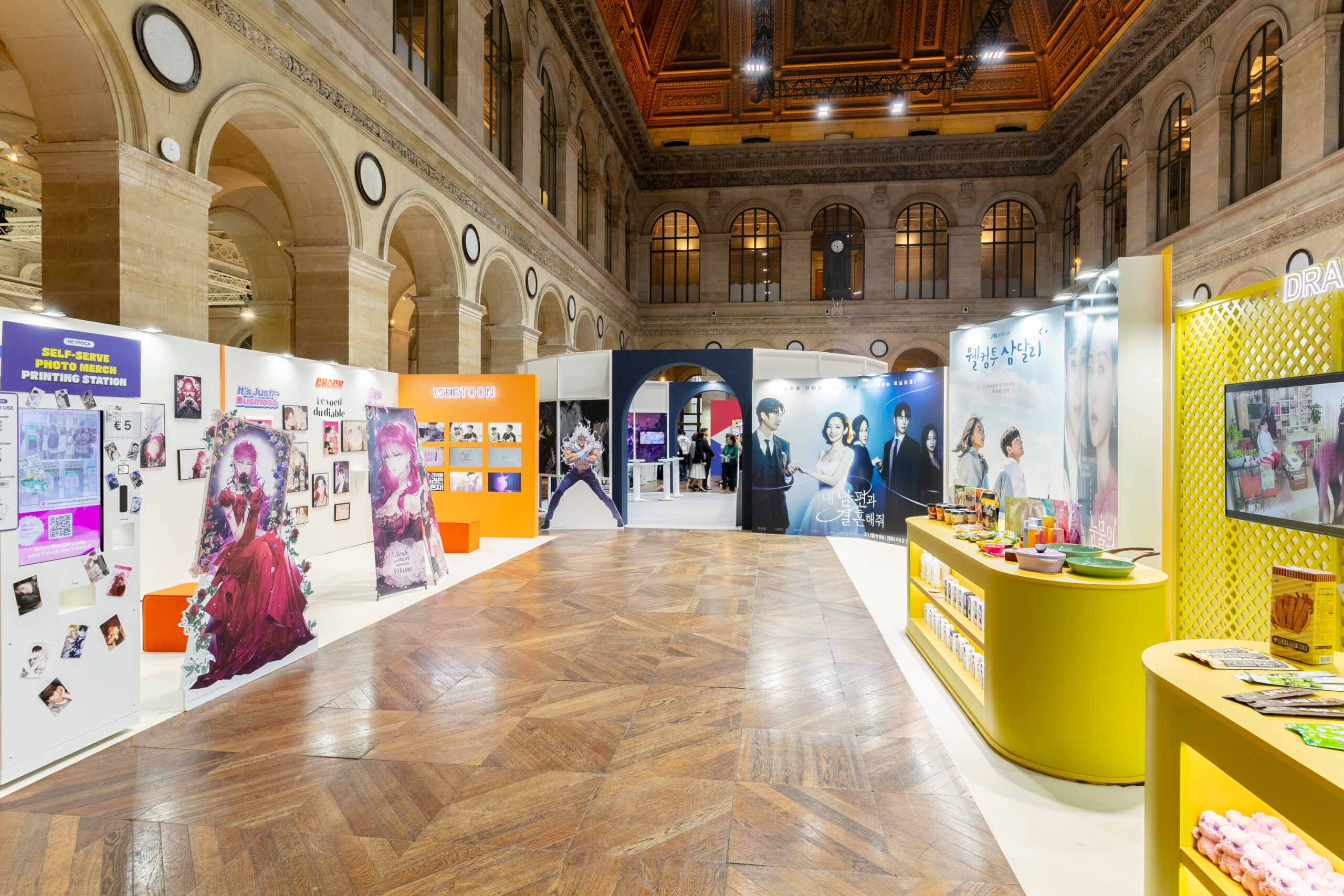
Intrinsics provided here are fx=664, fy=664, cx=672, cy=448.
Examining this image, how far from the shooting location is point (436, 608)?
6145mm

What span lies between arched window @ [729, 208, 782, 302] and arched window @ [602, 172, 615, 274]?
4710mm

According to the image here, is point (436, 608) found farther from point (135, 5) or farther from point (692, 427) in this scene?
point (692, 427)

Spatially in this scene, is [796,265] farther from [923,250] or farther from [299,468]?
[299,468]

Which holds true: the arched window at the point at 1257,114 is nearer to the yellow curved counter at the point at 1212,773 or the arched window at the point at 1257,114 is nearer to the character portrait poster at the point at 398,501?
the yellow curved counter at the point at 1212,773

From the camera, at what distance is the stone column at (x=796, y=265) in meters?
24.0

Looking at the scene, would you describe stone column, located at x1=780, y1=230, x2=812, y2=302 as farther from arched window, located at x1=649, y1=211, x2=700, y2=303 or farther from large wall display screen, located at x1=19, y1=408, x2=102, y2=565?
large wall display screen, located at x1=19, y1=408, x2=102, y2=565

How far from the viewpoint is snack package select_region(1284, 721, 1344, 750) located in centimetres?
152

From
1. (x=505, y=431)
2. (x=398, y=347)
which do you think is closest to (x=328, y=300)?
(x=505, y=431)

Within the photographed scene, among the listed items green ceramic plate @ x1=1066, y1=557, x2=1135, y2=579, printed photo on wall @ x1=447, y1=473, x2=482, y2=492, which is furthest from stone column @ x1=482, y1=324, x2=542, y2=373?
green ceramic plate @ x1=1066, y1=557, x2=1135, y2=579

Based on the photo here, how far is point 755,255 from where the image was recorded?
2459 centimetres

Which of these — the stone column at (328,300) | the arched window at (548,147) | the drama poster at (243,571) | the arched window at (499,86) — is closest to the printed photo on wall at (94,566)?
the drama poster at (243,571)

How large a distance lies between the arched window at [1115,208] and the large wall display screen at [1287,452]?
59.8 feet

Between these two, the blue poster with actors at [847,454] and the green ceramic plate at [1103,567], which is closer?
the green ceramic plate at [1103,567]

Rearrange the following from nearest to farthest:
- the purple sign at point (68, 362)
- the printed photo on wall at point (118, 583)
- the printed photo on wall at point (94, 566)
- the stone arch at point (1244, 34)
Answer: the printed photo on wall at point (94, 566) → the printed photo on wall at point (118, 583) → the purple sign at point (68, 362) → the stone arch at point (1244, 34)
